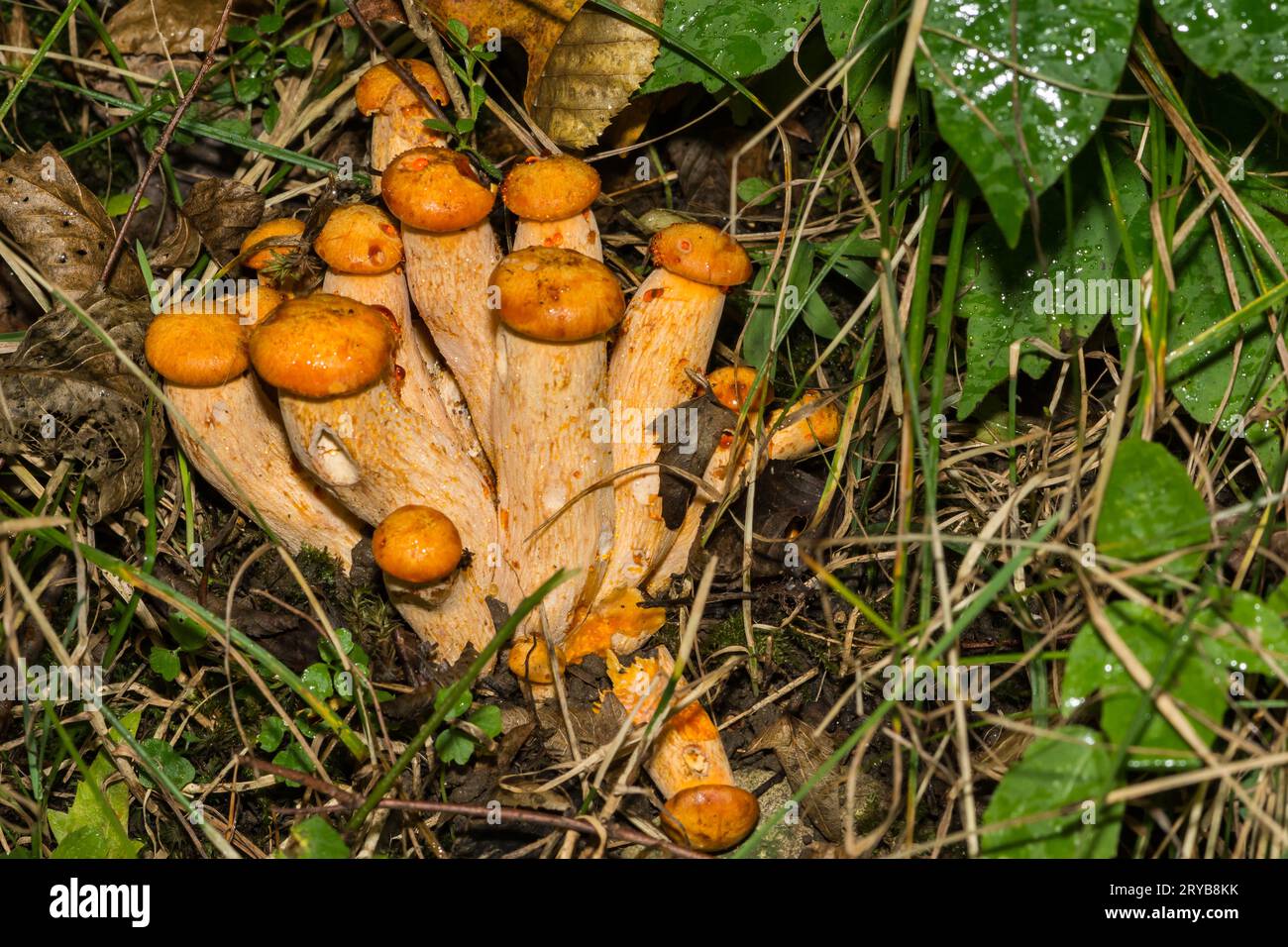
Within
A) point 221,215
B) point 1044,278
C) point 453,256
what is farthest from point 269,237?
point 1044,278

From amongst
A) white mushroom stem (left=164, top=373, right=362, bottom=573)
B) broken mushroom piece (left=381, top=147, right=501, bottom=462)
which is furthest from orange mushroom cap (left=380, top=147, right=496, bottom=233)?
white mushroom stem (left=164, top=373, right=362, bottom=573)

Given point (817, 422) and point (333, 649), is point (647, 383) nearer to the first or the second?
point (817, 422)

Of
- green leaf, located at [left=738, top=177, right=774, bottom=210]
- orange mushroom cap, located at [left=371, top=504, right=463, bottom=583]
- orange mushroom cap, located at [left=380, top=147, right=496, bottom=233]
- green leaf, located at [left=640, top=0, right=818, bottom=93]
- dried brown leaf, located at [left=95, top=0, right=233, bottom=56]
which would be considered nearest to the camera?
orange mushroom cap, located at [left=371, top=504, right=463, bottom=583]

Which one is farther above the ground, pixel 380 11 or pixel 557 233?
pixel 380 11

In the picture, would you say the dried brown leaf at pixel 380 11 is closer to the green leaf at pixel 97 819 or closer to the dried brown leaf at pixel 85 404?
the dried brown leaf at pixel 85 404

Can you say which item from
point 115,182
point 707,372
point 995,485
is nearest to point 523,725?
point 707,372

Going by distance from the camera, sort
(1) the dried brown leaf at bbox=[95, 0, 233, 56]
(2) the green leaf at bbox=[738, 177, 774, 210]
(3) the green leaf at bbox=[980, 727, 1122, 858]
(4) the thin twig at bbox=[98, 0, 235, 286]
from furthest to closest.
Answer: (1) the dried brown leaf at bbox=[95, 0, 233, 56] → (2) the green leaf at bbox=[738, 177, 774, 210] → (4) the thin twig at bbox=[98, 0, 235, 286] → (3) the green leaf at bbox=[980, 727, 1122, 858]

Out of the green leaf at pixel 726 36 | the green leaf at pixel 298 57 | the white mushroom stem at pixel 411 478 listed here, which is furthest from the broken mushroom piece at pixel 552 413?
the green leaf at pixel 298 57

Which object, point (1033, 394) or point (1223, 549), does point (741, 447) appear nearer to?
point (1033, 394)

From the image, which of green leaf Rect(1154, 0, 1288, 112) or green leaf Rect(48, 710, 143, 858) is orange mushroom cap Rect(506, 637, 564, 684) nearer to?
green leaf Rect(48, 710, 143, 858)
